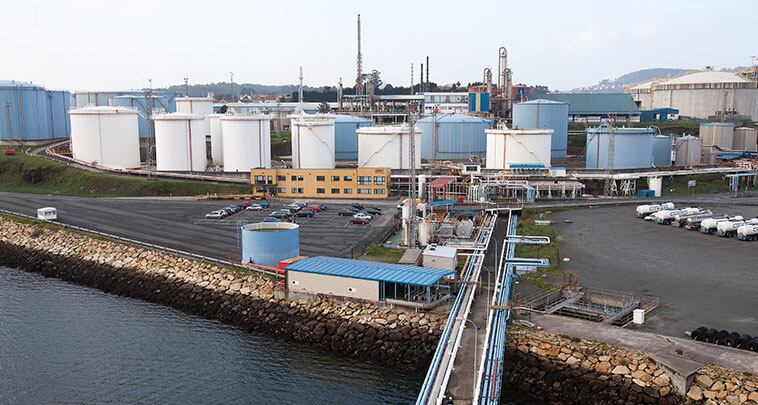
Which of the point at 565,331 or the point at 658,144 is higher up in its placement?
the point at 658,144

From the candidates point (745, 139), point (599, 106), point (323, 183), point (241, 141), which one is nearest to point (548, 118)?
point (745, 139)

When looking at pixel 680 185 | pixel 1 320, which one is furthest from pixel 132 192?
pixel 680 185

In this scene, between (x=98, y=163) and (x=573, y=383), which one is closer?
(x=573, y=383)

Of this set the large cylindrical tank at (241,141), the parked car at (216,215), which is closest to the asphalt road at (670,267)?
the parked car at (216,215)

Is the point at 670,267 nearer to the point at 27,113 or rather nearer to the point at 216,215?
the point at 216,215

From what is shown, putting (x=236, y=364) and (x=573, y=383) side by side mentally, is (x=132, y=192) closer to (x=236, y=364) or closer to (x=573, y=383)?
(x=236, y=364)

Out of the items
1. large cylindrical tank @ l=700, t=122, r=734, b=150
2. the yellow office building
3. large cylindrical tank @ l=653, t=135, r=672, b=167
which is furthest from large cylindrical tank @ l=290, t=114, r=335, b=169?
large cylindrical tank @ l=700, t=122, r=734, b=150

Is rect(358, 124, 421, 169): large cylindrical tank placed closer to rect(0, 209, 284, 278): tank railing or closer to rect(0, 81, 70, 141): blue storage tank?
rect(0, 209, 284, 278): tank railing
